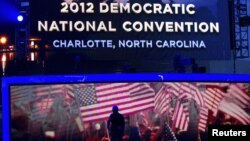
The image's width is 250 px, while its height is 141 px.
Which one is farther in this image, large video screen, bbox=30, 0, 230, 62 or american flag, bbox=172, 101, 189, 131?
large video screen, bbox=30, 0, 230, 62

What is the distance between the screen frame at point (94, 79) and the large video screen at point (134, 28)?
792 cm

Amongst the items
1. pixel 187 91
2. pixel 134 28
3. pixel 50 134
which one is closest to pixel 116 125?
pixel 50 134

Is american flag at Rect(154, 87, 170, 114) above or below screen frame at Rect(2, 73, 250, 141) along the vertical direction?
below

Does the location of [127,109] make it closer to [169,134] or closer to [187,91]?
[169,134]

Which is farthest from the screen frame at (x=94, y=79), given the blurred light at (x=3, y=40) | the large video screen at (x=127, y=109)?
the blurred light at (x=3, y=40)

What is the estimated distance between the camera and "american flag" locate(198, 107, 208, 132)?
430 cm

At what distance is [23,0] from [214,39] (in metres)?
5.29

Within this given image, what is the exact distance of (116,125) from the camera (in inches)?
167

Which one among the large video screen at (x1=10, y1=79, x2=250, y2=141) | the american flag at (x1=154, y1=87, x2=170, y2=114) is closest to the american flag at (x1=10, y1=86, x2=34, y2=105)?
the large video screen at (x1=10, y1=79, x2=250, y2=141)

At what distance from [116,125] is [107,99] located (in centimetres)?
26

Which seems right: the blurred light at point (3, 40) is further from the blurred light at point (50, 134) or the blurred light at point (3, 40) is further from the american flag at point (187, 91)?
the american flag at point (187, 91)

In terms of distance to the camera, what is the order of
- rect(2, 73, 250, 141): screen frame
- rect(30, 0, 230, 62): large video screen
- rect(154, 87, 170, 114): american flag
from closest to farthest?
rect(2, 73, 250, 141): screen frame → rect(154, 87, 170, 114): american flag → rect(30, 0, 230, 62): large video screen

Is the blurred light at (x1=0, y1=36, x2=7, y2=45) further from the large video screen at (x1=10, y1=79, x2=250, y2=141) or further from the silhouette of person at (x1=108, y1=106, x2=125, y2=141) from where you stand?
the silhouette of person at (x1=108, y1=106, x2=125, y2=141)

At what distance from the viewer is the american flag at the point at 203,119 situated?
4305 millimetres
